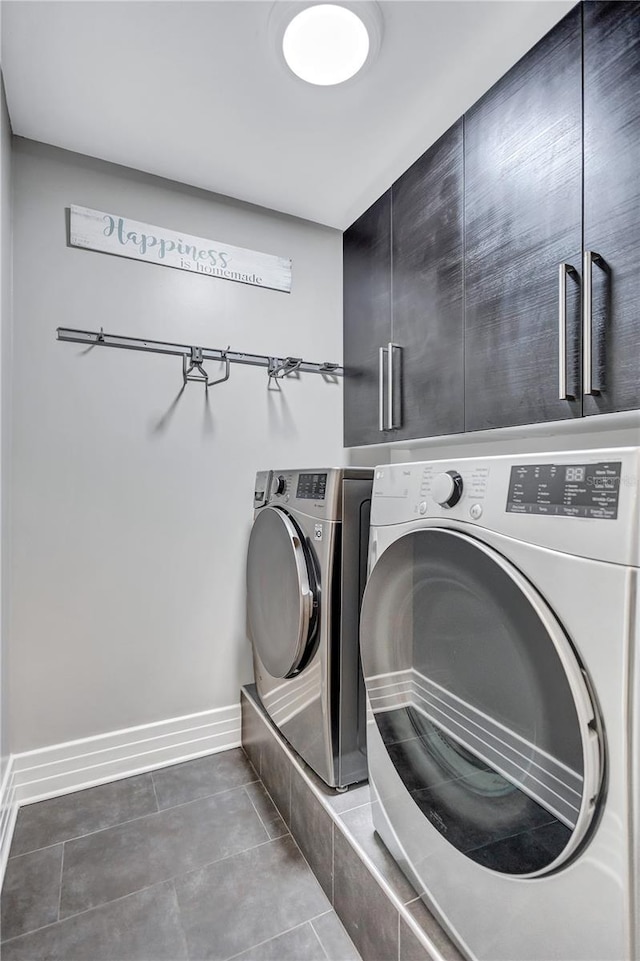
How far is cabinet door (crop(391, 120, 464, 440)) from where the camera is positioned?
1.54 m

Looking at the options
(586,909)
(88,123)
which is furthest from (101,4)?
(586,909)

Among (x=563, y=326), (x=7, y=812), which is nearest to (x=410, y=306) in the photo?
(x=563, y=326)

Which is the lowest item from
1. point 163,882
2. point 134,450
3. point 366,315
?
point 163,882

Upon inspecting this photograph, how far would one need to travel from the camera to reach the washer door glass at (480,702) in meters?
0.70

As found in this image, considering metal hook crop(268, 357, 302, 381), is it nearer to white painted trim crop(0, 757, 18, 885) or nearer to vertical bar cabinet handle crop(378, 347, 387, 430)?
vertical bar cabinet handle crop(378, 347, 387, 430)

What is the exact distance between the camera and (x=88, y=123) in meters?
1.64

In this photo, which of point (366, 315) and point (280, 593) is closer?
point (280, 593)

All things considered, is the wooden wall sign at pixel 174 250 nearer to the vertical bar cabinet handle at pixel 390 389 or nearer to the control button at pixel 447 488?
the vertical bar cabinet handle at pixel 390 389

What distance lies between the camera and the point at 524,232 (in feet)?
4.21

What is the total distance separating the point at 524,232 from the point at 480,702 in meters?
1.19

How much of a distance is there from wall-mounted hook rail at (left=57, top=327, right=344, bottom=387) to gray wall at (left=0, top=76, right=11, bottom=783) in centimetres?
23

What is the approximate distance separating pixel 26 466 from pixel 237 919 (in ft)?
5.06

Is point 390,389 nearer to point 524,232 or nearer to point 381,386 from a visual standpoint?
point 381,386

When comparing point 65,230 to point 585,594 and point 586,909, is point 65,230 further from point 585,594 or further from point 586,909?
point 586,909
